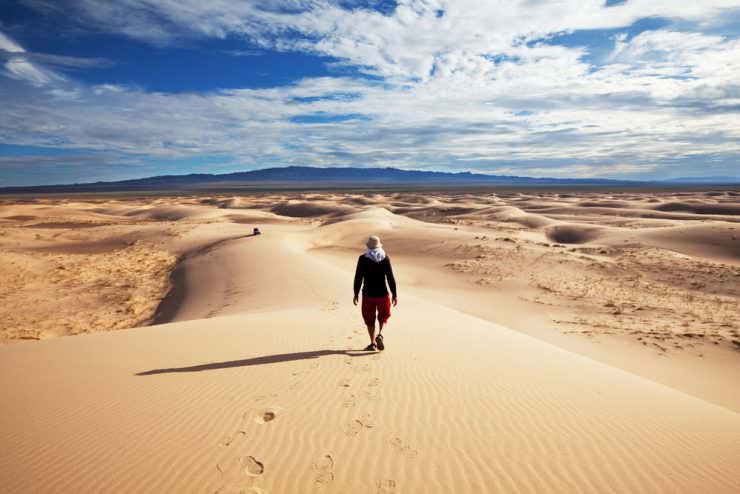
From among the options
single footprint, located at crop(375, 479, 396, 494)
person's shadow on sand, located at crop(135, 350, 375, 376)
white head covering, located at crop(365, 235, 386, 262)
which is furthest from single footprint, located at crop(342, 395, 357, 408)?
white head covering, located at crop(365, 235, 386, 262)

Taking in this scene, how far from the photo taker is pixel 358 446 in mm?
3809

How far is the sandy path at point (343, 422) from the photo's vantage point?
340 centimetres

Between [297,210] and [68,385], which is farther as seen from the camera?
[297,210]

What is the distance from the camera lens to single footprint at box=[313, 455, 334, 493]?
3.29 m

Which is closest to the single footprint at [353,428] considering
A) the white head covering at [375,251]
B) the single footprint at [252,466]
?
the single footprint at [252,466]

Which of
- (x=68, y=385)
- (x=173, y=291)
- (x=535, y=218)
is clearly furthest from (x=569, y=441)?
(x=535, y=218)

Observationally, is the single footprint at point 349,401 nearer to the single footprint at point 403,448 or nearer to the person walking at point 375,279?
the single footprint at point 403,448

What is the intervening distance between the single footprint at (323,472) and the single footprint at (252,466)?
46 centimetres

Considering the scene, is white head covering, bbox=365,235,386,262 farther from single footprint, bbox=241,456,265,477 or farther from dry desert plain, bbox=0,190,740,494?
single footprint, bbox=241,456,265,477

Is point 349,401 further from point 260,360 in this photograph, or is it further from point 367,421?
point 260,360

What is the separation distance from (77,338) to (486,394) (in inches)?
322

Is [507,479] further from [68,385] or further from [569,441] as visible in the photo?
[68,385]

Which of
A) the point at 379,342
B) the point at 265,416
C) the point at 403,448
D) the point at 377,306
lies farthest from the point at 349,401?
the point at 377,306

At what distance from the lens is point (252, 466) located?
3.54 meters
